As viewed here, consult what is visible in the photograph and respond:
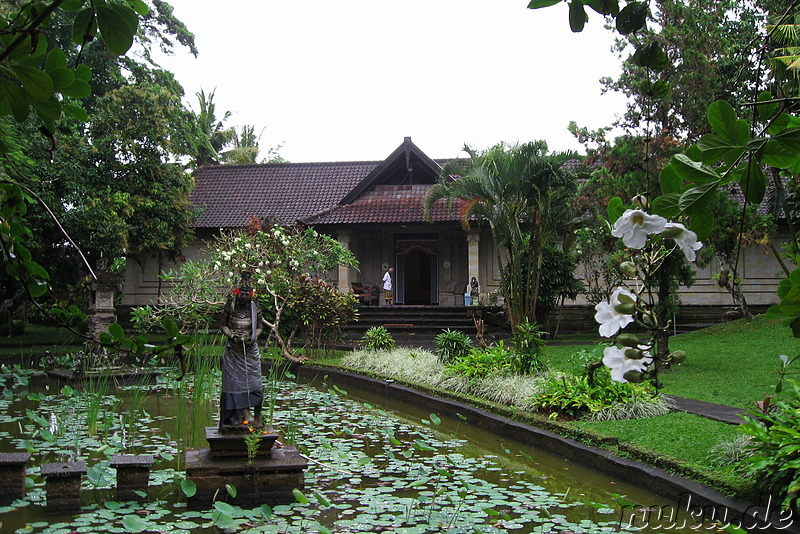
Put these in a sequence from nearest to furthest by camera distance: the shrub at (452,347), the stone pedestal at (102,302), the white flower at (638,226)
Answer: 1. the white flower at (638,226)
2. the shrub at (452,347)
3. the stone pedestal at (102,302)

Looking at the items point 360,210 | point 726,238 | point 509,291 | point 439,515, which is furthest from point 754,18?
point 439,515

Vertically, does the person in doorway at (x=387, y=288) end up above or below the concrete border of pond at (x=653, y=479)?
above

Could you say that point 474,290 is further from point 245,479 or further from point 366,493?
point 245,479

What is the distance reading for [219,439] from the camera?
248 inches

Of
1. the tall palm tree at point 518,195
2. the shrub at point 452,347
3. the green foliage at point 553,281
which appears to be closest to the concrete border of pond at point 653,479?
the shrub at point 452,347

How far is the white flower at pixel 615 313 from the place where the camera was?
4.34 ft

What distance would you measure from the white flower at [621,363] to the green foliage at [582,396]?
7548 millimetres

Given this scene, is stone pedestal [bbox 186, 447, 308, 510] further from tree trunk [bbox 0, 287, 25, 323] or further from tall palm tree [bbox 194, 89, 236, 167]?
tall palm tree [bbox 194, 89, 236, 167]

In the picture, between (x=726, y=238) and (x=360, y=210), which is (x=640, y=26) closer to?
(x=726, y=238)

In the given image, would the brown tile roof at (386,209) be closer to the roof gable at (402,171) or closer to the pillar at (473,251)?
the roof gable at (402,171)

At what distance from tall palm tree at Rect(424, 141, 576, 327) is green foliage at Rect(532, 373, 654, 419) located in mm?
7638

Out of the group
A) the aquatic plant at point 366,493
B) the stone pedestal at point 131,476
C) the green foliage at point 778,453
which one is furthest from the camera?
the stone pedestal at point 131,476

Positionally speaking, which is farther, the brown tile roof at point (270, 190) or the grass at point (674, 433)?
the brown tile roof at point (270, 190)

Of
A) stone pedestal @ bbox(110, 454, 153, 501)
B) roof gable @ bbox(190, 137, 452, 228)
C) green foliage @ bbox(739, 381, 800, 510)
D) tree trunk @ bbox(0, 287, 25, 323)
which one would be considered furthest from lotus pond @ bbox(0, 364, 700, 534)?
roof gable @ bbox(190, 137, 452, 228)
